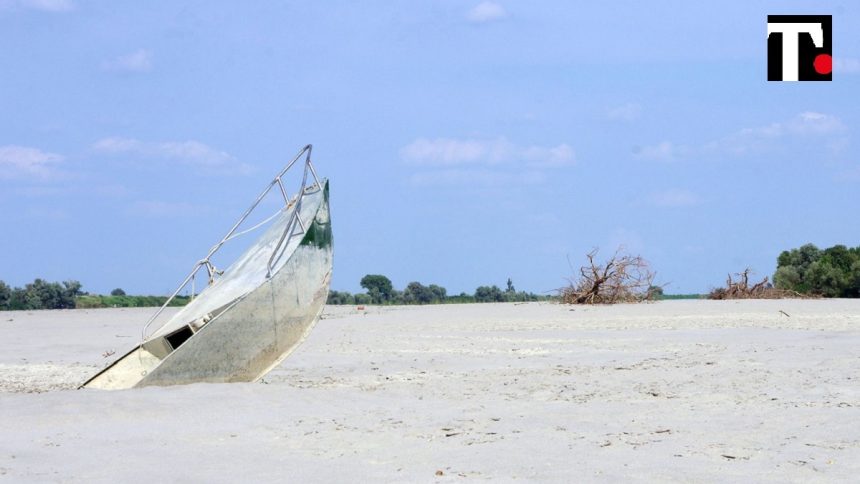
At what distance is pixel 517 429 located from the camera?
7.92 m

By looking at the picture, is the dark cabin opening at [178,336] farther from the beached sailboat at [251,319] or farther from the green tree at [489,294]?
the green tree at [489,294]

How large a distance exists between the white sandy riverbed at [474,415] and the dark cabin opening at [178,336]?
98 centimetres

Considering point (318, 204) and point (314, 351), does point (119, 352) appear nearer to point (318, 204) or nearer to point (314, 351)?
point (314, 351)

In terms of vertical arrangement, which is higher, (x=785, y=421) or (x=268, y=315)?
(x=268, y=315)

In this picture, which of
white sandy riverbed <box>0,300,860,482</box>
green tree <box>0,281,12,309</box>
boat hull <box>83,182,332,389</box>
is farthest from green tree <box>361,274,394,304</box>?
boat hull <box>83,182,332,389</box>

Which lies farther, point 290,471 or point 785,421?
point 785,421

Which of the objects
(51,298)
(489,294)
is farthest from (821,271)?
(51,298)

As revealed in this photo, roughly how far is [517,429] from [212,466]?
2362mm

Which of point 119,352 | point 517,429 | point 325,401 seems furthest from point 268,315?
point 119,352

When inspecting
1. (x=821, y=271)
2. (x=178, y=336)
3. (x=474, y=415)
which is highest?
(x=821, y=271)

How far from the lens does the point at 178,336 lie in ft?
37.0

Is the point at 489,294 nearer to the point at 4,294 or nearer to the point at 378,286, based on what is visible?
the point at 378,286

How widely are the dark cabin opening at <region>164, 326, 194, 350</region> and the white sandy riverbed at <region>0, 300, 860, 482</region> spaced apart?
3.22 ft

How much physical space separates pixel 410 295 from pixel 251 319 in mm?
29410
